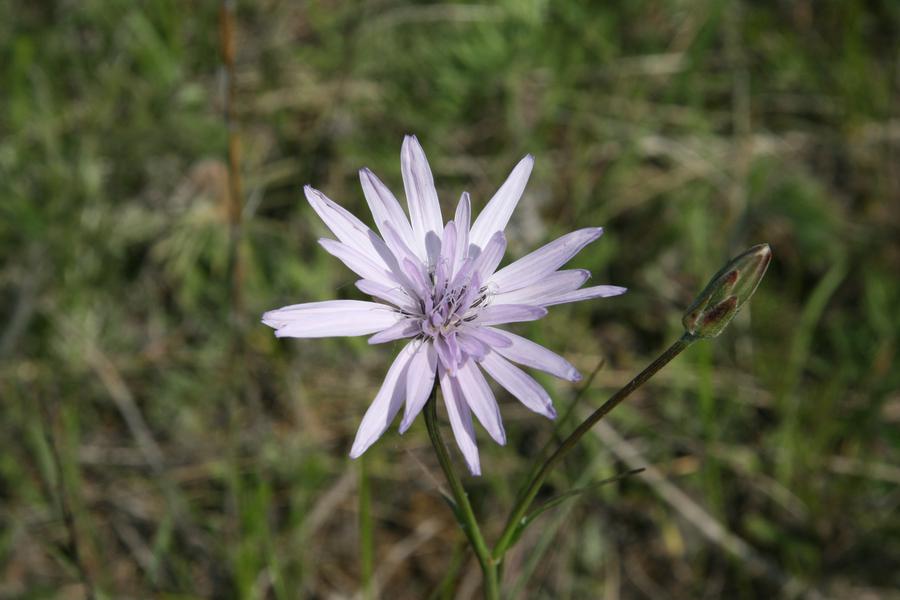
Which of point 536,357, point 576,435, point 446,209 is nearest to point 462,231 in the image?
point 536,357

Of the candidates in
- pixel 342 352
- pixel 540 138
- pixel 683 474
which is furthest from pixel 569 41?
pixel 683 474

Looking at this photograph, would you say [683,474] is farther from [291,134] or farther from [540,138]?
[291,134]

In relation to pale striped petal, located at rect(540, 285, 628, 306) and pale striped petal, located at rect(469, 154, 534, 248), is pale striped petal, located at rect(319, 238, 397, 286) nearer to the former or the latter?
pale striped petal, located at rect(469, 154, 534, 248)

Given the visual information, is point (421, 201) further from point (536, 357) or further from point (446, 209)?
point (446, 209)

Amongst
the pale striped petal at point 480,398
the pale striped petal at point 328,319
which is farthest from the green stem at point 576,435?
the pale striped petal at point 328,319

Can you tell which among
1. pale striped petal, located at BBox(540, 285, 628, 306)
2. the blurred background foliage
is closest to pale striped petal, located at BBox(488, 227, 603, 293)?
pale striped petal, located at BBox(540, 285, 628, 306)

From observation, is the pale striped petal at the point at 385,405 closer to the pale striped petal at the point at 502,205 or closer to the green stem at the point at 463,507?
the green stem at the point at 463,507

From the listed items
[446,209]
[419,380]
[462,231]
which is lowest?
[446,209]

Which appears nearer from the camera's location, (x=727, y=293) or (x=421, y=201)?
(x=727, y=293)
